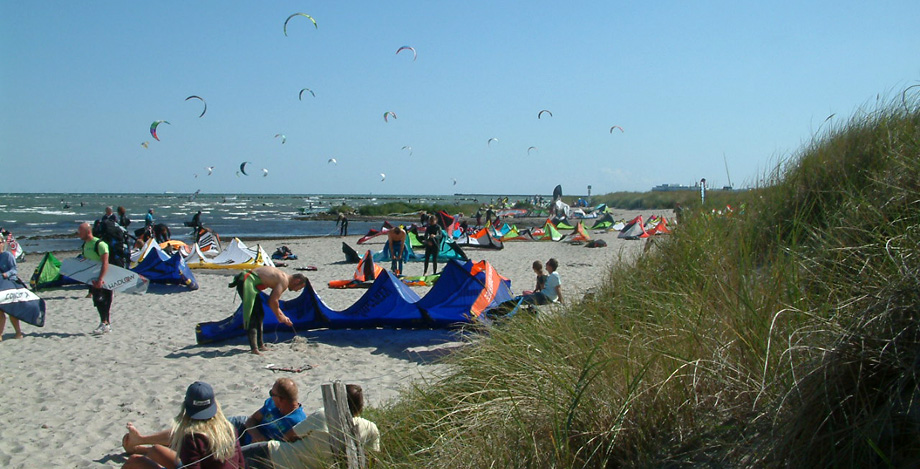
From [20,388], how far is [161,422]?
191 cm

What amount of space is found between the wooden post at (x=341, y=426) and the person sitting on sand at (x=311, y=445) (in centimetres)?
5

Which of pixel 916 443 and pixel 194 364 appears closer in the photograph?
pixel 916 443

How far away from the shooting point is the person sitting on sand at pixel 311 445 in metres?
3.44

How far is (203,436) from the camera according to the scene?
3.40 meters

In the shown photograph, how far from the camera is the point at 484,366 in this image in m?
3.55

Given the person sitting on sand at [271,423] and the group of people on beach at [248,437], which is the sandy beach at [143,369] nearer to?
the group of people on beach at [248,437]

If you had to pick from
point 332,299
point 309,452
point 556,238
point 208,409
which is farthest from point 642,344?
point 556,238

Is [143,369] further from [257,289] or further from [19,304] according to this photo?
[19,304]

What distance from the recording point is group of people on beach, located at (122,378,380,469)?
11.1 ft

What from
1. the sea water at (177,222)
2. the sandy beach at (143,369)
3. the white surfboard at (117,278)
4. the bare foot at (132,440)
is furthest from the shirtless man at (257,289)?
the sea water at (177,222)

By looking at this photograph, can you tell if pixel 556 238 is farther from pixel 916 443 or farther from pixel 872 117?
pixel 916 443

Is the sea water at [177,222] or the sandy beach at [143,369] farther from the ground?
the sandy beach at [143,369]

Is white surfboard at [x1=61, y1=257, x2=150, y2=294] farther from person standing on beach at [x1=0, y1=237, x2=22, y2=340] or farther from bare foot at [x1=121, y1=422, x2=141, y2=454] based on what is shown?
bare foot at [x1=121, y1=422, x2=141, y2=454]

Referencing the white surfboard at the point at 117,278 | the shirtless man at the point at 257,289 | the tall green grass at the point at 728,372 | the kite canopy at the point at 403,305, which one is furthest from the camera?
the white surfboard at the point at 117,278
